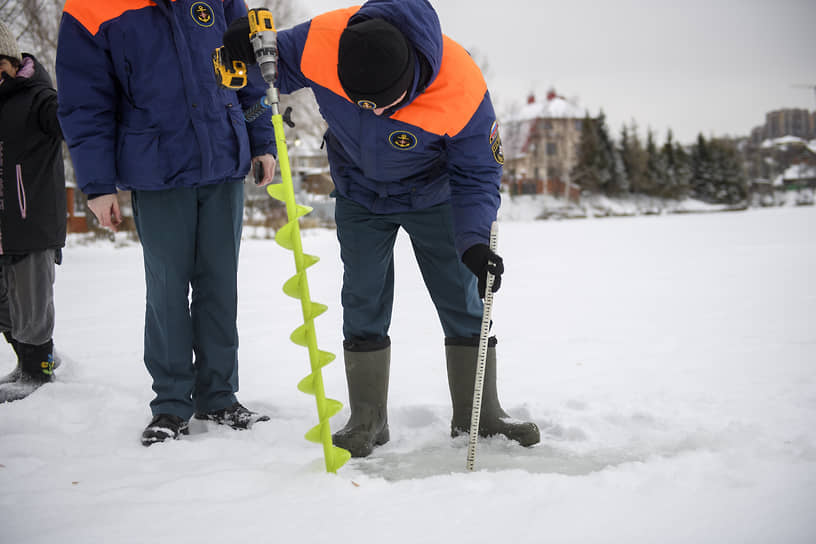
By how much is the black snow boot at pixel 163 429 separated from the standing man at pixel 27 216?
38.1 inches

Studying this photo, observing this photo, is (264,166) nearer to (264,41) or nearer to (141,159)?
(141,159)

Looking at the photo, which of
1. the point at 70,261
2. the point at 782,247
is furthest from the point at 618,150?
the point at 70,261

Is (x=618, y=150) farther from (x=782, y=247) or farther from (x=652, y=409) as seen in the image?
(x=652, y=409)

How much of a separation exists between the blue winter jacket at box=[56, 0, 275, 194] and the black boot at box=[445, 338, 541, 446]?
121 centimetres

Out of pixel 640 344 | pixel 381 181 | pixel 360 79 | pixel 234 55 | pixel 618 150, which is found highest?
pixel 618 150

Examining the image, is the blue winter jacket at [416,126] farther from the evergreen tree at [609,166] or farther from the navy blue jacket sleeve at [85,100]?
the evergreen tree at [609,166]

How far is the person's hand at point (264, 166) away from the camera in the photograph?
8.11ft

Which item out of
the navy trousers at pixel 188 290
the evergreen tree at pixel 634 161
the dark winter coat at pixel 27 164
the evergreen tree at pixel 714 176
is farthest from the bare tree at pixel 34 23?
→ the evergreen tree at pixel 714 176

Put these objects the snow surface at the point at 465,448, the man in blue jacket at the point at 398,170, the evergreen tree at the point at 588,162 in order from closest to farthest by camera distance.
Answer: the snow surface at the point at 465,448
the man in blue jacket at the point at 398,170
the evergreen tree at the point at 588,162

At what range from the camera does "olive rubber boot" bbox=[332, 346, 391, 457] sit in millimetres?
2143

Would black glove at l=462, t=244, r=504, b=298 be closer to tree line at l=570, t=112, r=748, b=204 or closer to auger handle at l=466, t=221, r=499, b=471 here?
auger handle at l=466, t=221, r=499, b=471

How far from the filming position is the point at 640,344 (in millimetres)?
3547

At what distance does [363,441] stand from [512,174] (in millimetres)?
39599

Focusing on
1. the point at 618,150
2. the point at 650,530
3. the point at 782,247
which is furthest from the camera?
the point at 618,150
